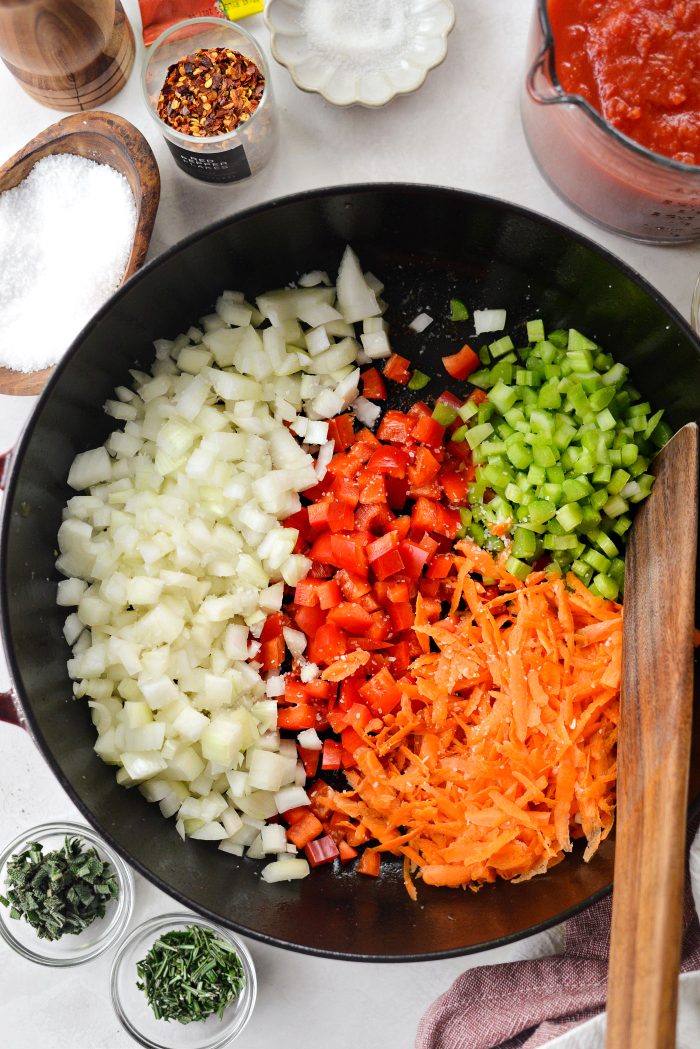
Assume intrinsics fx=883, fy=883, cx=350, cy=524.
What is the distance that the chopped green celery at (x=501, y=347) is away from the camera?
1.86 meters

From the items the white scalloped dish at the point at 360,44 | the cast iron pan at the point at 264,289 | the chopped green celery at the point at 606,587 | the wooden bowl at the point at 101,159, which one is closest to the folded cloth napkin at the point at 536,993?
the cast iron pan at the point at 264,289

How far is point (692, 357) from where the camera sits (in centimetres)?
166

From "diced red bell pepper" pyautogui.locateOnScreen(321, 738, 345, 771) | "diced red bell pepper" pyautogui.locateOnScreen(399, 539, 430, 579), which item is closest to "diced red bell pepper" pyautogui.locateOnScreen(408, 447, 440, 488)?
"diced red bell pepper" pyautogui.locateOnScreen(399, 539, 430, 579)

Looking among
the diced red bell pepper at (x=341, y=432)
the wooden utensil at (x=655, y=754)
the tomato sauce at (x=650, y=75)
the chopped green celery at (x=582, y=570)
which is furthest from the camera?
the diced red bell pepper at (x=341, y=432)

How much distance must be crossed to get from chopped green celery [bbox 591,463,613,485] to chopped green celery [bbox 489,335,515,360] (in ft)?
1.11

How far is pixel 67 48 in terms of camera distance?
1.75 m

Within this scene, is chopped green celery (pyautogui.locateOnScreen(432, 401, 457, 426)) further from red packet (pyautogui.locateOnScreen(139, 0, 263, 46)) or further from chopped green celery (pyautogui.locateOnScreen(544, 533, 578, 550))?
red packet (pyautogui.locateOnScreen(139, 0, 263, 46))

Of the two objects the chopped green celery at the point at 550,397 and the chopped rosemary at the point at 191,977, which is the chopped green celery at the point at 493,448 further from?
the chopped rosemary at the point at 191,977

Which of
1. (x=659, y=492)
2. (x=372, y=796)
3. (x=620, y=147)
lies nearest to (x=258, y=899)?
(x=372, y=796)

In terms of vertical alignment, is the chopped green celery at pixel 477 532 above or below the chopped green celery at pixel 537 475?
below

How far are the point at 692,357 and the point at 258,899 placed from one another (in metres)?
1.35

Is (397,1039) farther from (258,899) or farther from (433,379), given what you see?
(433,379)

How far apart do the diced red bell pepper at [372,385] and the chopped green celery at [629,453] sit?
0.52 meters

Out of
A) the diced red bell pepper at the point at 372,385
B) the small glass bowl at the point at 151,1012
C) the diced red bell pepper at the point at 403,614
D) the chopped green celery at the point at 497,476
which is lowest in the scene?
the small glass bowl at the point at 151,1012
